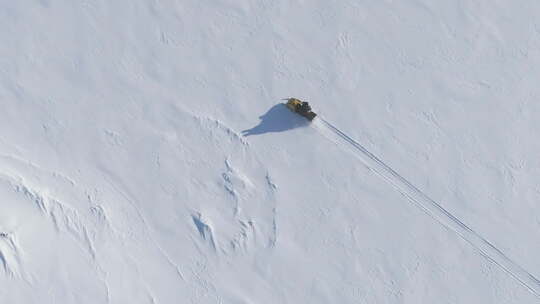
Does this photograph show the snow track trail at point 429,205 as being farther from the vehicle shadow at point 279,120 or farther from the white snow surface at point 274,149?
the vehicle shadow at point 279,120

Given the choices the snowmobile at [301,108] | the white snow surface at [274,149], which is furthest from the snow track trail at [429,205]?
the snowmobile at [301,108]

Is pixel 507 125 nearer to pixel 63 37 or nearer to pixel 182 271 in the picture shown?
pixel 182 271

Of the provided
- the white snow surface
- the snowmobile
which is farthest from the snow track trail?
the snowmobile

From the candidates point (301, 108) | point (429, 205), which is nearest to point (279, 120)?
point (301, 108)

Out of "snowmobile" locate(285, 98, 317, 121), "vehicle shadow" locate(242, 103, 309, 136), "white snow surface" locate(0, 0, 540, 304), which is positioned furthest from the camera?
"vehicle shadow" locate(242, 103, 309, 136)

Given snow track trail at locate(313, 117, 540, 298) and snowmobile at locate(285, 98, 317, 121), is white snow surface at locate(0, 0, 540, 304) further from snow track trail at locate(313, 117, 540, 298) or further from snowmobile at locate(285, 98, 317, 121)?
snowmobile at locate(285, 98, 317, 121)

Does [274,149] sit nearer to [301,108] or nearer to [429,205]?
[301,108]
